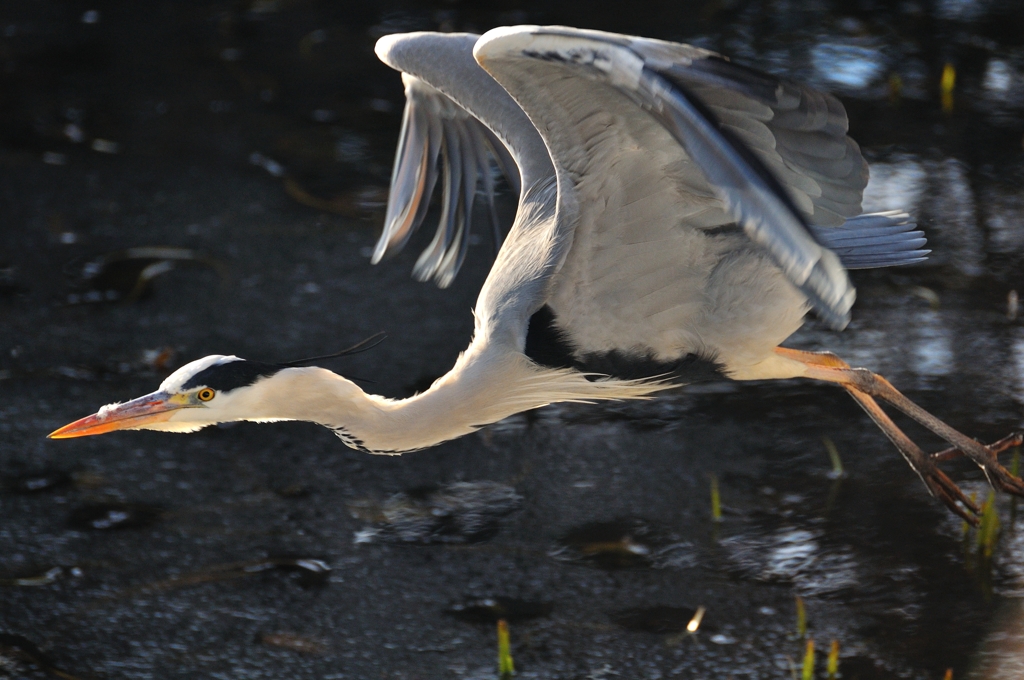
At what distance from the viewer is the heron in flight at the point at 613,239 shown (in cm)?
238

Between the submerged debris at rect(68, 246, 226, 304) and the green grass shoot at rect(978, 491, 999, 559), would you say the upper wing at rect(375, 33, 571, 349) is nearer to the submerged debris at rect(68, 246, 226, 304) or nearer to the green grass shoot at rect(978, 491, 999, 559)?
the green grass shoot at rect(978, 491, 999, 559)

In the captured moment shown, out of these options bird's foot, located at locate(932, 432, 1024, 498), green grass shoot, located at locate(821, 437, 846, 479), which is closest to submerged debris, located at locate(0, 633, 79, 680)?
green grass shoot, located at locate(821, 437, 846, 479)

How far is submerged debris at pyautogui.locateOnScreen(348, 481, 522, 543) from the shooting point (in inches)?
153

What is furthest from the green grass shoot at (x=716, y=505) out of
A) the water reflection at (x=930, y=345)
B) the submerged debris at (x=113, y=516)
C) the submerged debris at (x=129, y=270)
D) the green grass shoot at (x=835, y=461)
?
the submerged debris at (x=129, y=270)

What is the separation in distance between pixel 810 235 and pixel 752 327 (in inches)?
39.7

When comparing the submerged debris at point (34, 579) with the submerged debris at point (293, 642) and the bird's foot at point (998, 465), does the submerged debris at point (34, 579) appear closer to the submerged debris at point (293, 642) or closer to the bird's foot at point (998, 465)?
the submerged debris at point (293, 642)

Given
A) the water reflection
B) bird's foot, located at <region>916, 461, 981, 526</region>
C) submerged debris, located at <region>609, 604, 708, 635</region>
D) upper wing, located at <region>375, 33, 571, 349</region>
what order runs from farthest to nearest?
the water reflection → bird's foot, located at <region>916, 461, 981, 526</region> → submerged debris, located at <region>609, 604, 708, 635</region> → upper wing, located at <region>375, 33, 571, 349</region>

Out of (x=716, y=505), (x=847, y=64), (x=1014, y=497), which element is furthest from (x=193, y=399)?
(x=847, y=64)

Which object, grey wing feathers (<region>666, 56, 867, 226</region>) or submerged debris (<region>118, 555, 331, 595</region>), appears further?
submerged debris (<region>118, 555, 331, 595</region>)

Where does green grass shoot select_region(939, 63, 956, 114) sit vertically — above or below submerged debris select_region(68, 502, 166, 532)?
above

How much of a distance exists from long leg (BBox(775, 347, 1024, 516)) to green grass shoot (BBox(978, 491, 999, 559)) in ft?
0.21

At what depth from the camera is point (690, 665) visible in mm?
3297

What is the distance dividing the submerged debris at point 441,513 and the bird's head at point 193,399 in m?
1.00

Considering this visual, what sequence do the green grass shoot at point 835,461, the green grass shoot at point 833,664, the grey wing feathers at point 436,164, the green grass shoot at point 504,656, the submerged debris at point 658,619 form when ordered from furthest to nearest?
the green grass shoot at point 835,461, the grey wing feathers at point 436,164, the submerged debris at point 658,619, the green grass shoot at point 504,656, the green grass shoot at point 833,664
